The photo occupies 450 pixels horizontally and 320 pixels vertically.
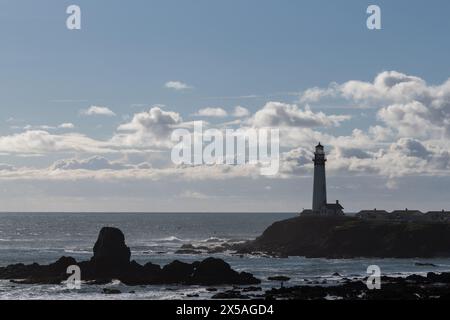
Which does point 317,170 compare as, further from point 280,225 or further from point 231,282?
point 231,282

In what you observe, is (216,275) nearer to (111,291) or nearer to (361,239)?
(111,291)

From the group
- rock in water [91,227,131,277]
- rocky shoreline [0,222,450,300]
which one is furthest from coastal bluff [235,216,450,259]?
rock in water [91,227,131,277]

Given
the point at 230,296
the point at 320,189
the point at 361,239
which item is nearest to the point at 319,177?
the point at 320,189

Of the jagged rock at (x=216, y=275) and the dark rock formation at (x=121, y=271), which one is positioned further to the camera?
the dark rock formation at (x=121, y=271)

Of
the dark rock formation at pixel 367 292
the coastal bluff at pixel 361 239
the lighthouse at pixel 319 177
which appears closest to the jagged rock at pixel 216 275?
the dark rock formation at pixel 367 292

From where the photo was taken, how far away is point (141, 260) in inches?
4596

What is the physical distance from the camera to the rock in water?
86562mm

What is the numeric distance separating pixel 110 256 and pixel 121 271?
2.83 m

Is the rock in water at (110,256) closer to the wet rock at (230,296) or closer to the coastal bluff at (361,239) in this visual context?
the wet rock at (230,296)

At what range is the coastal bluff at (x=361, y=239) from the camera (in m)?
115

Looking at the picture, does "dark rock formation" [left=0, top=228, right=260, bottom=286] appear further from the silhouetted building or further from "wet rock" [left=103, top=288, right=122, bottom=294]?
the silhouetted building

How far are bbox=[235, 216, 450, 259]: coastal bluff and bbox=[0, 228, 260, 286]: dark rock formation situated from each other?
36570 millimetres
